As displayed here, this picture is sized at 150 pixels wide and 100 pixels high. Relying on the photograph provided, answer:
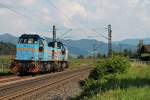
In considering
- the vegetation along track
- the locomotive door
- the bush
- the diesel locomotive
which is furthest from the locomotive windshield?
the bush

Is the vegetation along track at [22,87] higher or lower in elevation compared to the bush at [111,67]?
lower

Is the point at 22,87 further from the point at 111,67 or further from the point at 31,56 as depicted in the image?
the point at 31,56

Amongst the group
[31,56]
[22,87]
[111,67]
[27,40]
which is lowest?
[22,87]

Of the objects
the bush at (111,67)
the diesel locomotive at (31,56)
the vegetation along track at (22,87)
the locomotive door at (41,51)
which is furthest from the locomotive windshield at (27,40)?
the bush at (111,67)

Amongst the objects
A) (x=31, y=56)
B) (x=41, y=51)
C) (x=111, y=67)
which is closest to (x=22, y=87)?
(x=111, y=67)

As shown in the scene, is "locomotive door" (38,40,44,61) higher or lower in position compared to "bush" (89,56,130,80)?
higher

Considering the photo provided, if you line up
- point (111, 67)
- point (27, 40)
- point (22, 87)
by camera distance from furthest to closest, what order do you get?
point (27, 40) < point (111, 67) < point (22, 87)

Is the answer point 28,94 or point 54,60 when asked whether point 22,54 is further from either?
point 28,94

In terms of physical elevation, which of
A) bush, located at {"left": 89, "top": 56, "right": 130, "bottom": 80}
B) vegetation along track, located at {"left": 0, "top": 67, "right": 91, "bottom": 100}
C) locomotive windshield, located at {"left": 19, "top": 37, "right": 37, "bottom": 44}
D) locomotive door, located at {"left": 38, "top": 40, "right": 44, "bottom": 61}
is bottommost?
vegetation along track, located at {"left": 0, "top": 67, "right": 91, "bottom": 100}

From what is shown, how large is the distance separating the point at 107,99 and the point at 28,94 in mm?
9347

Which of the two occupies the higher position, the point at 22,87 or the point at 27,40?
the point at 27,40

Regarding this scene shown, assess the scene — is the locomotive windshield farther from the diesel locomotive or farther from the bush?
the bush

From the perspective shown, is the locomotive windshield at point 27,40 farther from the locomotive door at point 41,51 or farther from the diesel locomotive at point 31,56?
the locomotive door at point 41,51

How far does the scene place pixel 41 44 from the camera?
38938mm
